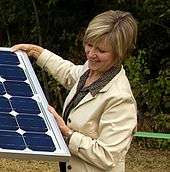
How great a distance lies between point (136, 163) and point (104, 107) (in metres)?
4.28

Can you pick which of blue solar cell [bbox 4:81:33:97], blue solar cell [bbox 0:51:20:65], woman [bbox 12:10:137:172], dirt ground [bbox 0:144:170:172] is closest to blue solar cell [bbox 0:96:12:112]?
blue solar cell [bbox 4:81:33:97]

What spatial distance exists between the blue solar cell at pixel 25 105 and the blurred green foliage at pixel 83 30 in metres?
5.07

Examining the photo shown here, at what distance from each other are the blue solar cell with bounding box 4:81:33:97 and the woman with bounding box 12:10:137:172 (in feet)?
0.83

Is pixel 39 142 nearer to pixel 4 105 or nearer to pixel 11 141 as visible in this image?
pixel 11 141

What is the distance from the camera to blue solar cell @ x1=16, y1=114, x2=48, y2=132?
296cm

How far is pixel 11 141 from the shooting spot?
2.75m

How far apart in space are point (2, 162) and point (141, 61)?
8.84 feet

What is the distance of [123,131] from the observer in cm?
292

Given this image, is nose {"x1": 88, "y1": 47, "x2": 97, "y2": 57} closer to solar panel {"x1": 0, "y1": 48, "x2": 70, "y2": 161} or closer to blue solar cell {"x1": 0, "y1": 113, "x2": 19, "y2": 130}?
solar panel {"x1": 0, "y1": 48, "x2": 70, "y2": 161}

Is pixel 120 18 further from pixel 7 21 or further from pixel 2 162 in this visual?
pixel 7 21

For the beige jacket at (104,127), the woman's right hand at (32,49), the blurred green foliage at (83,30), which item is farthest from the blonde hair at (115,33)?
the blurred green foliage at (83,30)

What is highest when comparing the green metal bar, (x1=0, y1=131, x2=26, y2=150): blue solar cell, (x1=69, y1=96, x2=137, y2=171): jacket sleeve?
(x1=0, y1=131, x2=26, y2=150): blue solar cell

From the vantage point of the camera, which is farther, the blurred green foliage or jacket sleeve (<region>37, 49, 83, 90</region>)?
the blurred green foliage

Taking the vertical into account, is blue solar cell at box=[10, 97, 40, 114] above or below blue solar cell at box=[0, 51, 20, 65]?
below
